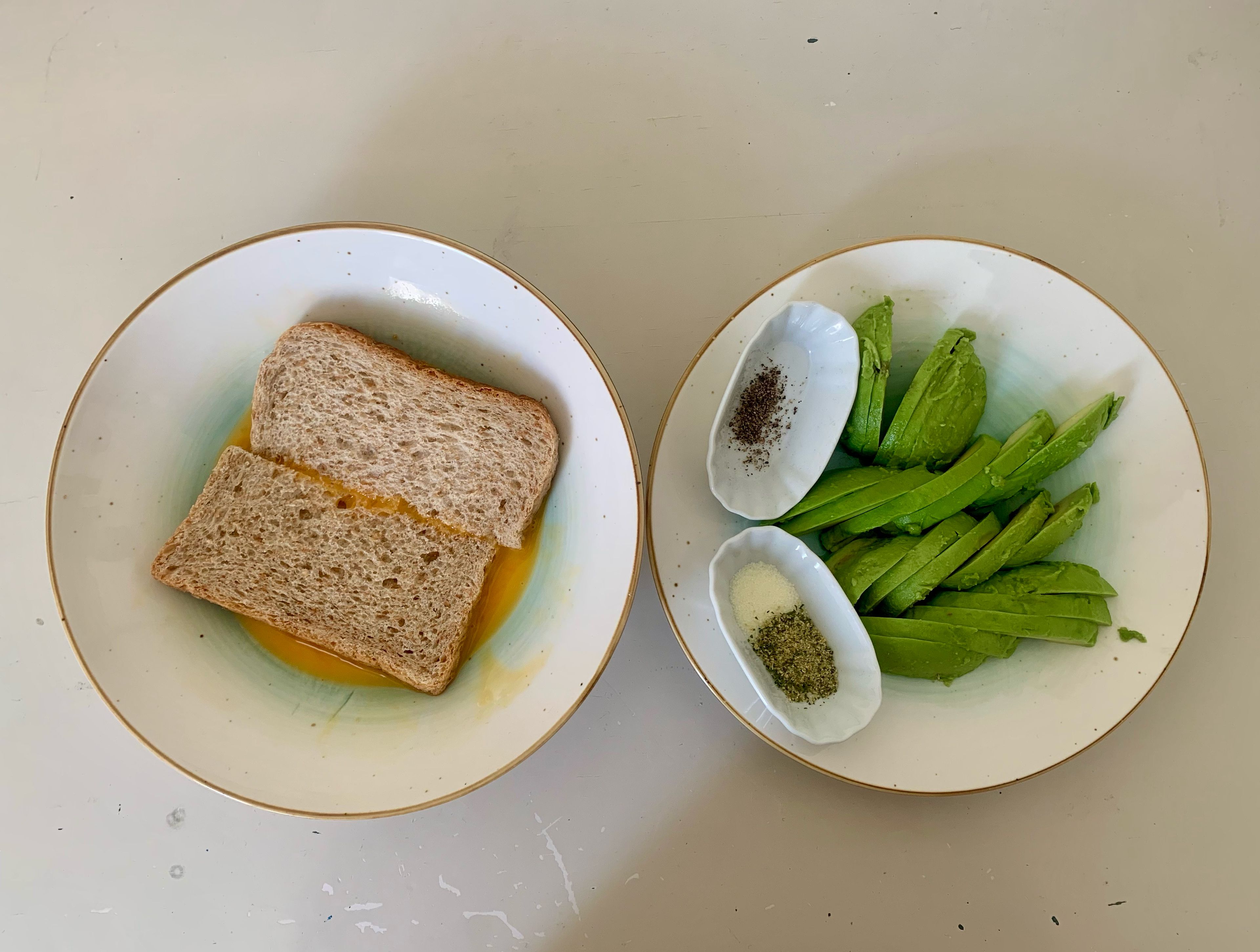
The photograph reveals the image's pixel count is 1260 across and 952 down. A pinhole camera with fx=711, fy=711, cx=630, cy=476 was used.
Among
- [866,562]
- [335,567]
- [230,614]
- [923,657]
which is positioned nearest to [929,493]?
[866,562]

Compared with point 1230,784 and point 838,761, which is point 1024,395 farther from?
point 1230,784

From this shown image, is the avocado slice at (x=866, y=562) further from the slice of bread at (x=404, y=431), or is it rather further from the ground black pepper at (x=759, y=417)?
the slice of bread at (x=404, y=431)

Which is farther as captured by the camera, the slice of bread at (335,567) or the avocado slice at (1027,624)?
the slice of bread at (335,567)

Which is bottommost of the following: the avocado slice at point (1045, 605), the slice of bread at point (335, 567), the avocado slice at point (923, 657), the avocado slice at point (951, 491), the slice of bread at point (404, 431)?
the slice of bread at point (335, 567)

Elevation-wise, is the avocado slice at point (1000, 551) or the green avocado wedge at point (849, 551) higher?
the avocado slice at point (1000, 551)

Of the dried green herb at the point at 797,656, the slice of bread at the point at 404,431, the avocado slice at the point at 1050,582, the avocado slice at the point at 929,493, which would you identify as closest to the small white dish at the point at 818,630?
the dried green herb at the point at 797,656

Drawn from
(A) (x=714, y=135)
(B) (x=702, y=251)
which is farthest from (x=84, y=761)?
(A) (x=714, y=135)
